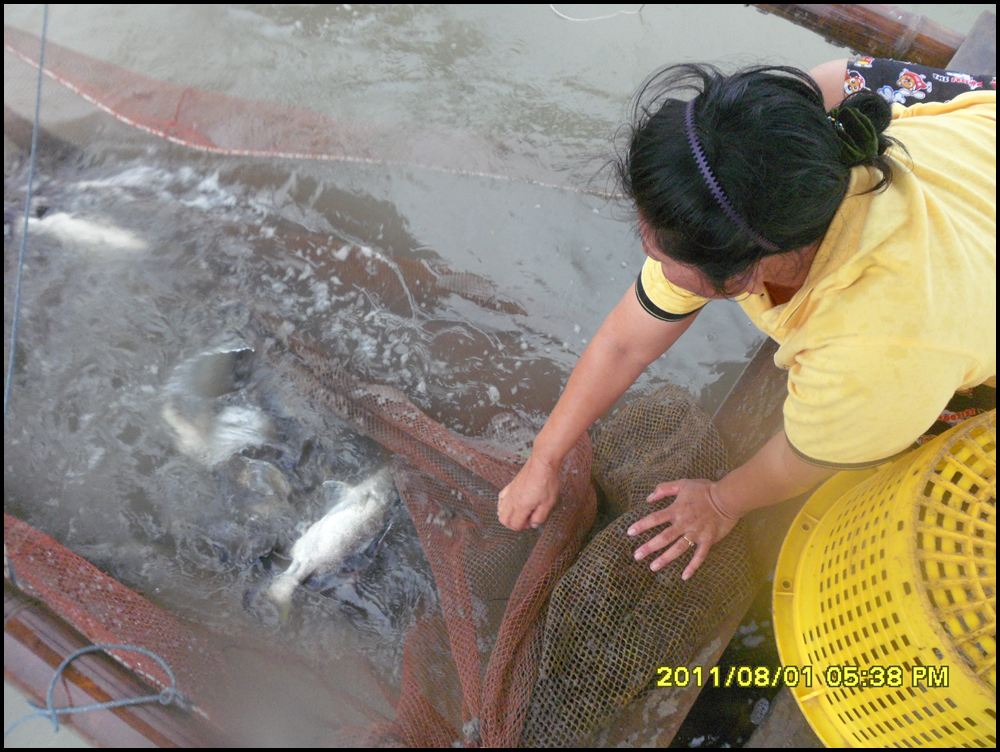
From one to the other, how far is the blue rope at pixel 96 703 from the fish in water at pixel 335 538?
1.49ft

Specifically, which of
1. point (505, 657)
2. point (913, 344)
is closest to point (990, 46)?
point (913, 344)

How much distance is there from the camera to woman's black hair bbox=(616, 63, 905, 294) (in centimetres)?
116

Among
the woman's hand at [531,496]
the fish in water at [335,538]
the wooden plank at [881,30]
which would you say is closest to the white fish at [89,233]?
the fish in water at [335,538]

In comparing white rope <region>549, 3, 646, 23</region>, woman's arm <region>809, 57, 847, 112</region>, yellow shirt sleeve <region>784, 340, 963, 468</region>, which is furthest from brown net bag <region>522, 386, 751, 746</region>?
white rope <region>549, 3, 646, 23</region>

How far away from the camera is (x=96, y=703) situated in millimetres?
2078

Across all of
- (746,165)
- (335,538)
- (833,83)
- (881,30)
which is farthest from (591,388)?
(881,30)

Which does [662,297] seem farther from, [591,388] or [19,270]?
[19,270]

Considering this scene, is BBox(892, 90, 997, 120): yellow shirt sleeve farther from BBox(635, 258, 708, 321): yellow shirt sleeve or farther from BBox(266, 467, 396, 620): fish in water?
BBox(266, 467, 396, 620): fish in water

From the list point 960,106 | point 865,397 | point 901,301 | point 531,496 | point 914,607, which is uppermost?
point 960,106

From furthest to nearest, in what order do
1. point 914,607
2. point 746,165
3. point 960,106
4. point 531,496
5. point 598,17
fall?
point 598,17 < point 531,496 < point 960,106 < point 914,607 < point 746,165

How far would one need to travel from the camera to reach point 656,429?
2469 millimetres

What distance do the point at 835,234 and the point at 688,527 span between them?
1.11 m

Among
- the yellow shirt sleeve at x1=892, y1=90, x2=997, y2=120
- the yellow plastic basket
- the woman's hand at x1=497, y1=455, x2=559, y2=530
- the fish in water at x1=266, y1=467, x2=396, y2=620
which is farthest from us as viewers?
the fish in water at x1=266, y1=467, x2=396, y2=620

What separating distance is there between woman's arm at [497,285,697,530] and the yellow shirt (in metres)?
0.47
